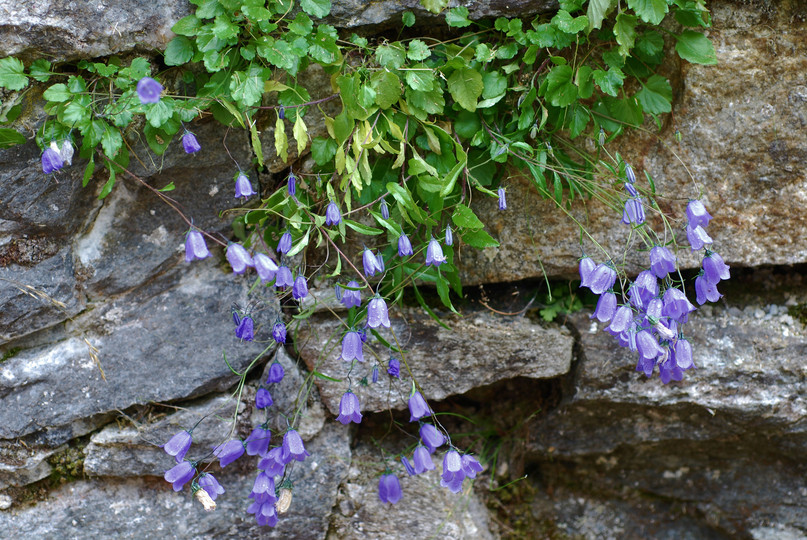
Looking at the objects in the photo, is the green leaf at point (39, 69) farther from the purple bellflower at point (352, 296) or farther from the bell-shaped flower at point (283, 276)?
the purple bellflower at point (352, 296)

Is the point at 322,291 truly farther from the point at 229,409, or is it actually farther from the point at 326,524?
the point at 326,524

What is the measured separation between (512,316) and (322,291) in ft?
2.73

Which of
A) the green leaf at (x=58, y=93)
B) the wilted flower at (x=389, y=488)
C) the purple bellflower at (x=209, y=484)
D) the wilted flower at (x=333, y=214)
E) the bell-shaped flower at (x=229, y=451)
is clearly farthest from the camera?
the wilted flower at (x=389, y=488)

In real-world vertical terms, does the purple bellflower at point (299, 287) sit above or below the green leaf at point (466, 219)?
below

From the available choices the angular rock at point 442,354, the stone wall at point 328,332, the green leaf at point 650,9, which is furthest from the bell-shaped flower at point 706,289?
the green leaf at point 650,9

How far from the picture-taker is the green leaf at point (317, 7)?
208 cm

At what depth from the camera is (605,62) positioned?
227 centimetres

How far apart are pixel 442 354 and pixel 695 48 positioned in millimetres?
1531

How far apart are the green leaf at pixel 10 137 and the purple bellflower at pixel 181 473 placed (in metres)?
1.30

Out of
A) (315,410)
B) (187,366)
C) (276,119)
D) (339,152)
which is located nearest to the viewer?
(339,152)

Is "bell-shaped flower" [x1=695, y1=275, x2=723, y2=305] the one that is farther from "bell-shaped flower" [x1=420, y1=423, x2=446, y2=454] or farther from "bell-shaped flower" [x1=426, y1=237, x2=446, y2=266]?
"bell-shaped flower" [x1=420, y1=423, x2=446, y2=454]

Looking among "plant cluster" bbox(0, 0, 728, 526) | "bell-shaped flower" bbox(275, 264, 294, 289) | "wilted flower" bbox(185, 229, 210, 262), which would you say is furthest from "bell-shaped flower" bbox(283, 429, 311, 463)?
"wilted flower" bbox(185, 229, 210, 262)

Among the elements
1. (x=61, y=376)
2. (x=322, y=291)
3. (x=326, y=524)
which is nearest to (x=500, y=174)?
(x=322, y=291)

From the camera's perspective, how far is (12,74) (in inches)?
80.0
